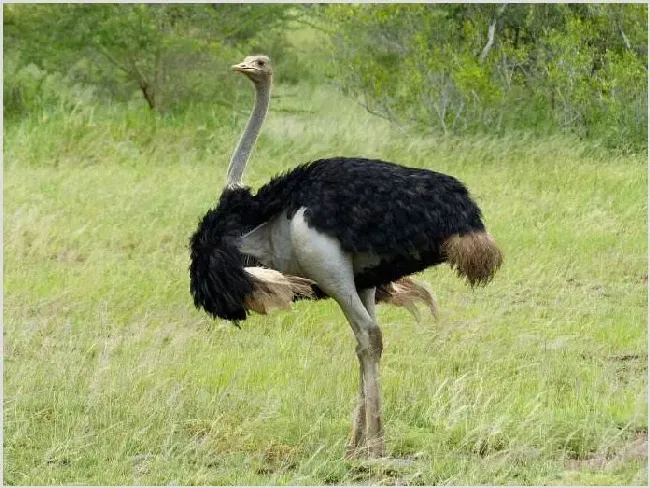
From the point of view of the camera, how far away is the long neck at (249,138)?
4.94 meters

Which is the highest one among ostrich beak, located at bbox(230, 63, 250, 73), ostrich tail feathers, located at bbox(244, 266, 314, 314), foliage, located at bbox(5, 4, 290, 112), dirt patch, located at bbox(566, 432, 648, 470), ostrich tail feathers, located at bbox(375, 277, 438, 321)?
ostrich beak, located at bbox(230, 63, 250, 73)

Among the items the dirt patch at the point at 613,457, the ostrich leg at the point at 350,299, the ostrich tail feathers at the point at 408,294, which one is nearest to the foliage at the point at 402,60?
the ostrich tail feathers at the point at 408,294

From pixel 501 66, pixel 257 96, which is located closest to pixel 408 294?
pixel 257 96

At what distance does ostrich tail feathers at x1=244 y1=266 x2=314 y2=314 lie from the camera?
14.6ft

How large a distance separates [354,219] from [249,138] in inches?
30.8

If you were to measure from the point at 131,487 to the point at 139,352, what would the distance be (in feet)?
5.35

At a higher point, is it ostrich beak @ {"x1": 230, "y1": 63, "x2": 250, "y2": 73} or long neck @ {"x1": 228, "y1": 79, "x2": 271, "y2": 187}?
ostrich beak @ {"x1": 230, "y1": 63, "x2": 250, "y2": 73}

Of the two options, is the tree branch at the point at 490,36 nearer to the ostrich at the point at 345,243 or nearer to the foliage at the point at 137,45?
the foliage at the point at 137,45

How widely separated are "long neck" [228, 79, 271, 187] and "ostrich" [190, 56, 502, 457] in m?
0.15

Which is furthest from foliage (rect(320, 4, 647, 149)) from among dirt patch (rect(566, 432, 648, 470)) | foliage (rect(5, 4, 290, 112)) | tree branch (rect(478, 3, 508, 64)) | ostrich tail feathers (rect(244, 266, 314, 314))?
ostrich tail feathers (rect(244, 266, 314, 314))

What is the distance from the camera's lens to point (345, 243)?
4.48 metres

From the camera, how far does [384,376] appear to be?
215 inches

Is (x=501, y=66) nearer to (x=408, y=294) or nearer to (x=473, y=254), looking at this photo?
(x=408, y=294)

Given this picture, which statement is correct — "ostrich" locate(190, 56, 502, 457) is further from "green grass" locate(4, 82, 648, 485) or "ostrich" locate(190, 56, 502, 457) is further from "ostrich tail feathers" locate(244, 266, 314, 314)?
"green grass" locate(4, 82, 648, 485)
